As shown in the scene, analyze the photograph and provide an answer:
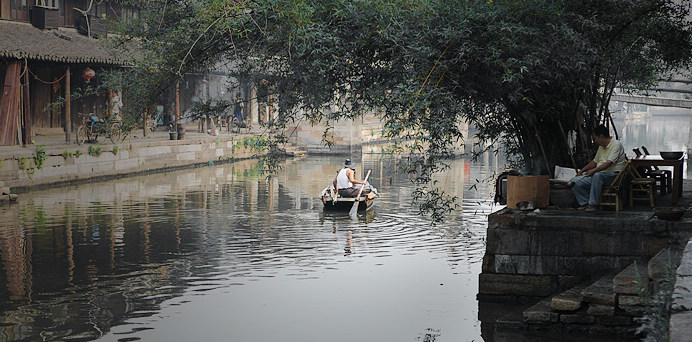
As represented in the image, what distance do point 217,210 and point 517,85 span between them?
34.8 ft

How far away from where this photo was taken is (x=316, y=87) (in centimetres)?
1289

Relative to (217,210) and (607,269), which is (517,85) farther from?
(217,210)

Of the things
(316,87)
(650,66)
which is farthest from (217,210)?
(650,66)

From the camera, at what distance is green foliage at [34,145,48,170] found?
75.9 ft

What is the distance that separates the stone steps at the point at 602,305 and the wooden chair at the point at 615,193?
1475 mm

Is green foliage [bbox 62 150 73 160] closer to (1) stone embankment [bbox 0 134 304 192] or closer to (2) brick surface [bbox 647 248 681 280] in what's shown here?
(1) stone embankment [bbox 0 134 304 192]

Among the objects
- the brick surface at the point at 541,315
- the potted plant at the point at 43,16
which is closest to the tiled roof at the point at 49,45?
the potted plant at the point at 43,16

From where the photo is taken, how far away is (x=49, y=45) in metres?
26.6

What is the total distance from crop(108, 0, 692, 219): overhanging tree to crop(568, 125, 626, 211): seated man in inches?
40.7

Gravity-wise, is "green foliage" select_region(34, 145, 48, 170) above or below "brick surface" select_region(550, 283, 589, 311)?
above

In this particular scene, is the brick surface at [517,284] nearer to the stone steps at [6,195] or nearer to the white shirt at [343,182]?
the white shirt at [343,182]

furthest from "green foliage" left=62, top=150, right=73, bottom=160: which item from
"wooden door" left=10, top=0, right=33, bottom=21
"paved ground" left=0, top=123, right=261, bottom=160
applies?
"wooden door" left=10, top=0, right=33, bottom=21

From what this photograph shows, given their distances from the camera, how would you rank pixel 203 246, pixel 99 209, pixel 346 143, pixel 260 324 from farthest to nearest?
pixel 346 143
pixel 99 209
pixel 203 246
pixel 260 324

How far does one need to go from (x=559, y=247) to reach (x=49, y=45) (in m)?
19.9
